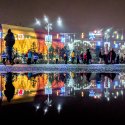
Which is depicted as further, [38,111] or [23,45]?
[23,45]

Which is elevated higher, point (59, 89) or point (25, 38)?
point (25, 38)

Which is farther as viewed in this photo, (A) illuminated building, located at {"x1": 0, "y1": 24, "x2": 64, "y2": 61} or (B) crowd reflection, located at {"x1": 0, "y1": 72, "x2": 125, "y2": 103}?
(A) illuminated building, located at {"x1": 0, "y1": 24, "x2": 64, "y2": 61}

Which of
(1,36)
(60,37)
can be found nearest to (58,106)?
(1,36)

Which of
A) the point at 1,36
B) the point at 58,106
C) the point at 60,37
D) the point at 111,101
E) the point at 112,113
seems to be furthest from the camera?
the point at 60,37

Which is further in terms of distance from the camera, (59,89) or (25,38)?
(25,38)

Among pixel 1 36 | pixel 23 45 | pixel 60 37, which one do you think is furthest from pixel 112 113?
pixel 60 37

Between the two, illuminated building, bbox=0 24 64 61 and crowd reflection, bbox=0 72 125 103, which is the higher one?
illuminated building, bbox=0 24 64 61

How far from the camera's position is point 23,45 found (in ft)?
227

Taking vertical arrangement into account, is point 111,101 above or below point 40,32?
below

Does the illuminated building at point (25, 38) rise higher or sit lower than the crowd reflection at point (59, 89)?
higher

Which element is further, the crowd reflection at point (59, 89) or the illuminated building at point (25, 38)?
the illuminated building at point (25, 38)

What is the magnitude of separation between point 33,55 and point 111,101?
115 ft

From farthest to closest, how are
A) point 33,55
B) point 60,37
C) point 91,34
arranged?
point 91,34 < point 60,37 < point 33,55

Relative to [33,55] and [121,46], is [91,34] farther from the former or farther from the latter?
[33,55]
